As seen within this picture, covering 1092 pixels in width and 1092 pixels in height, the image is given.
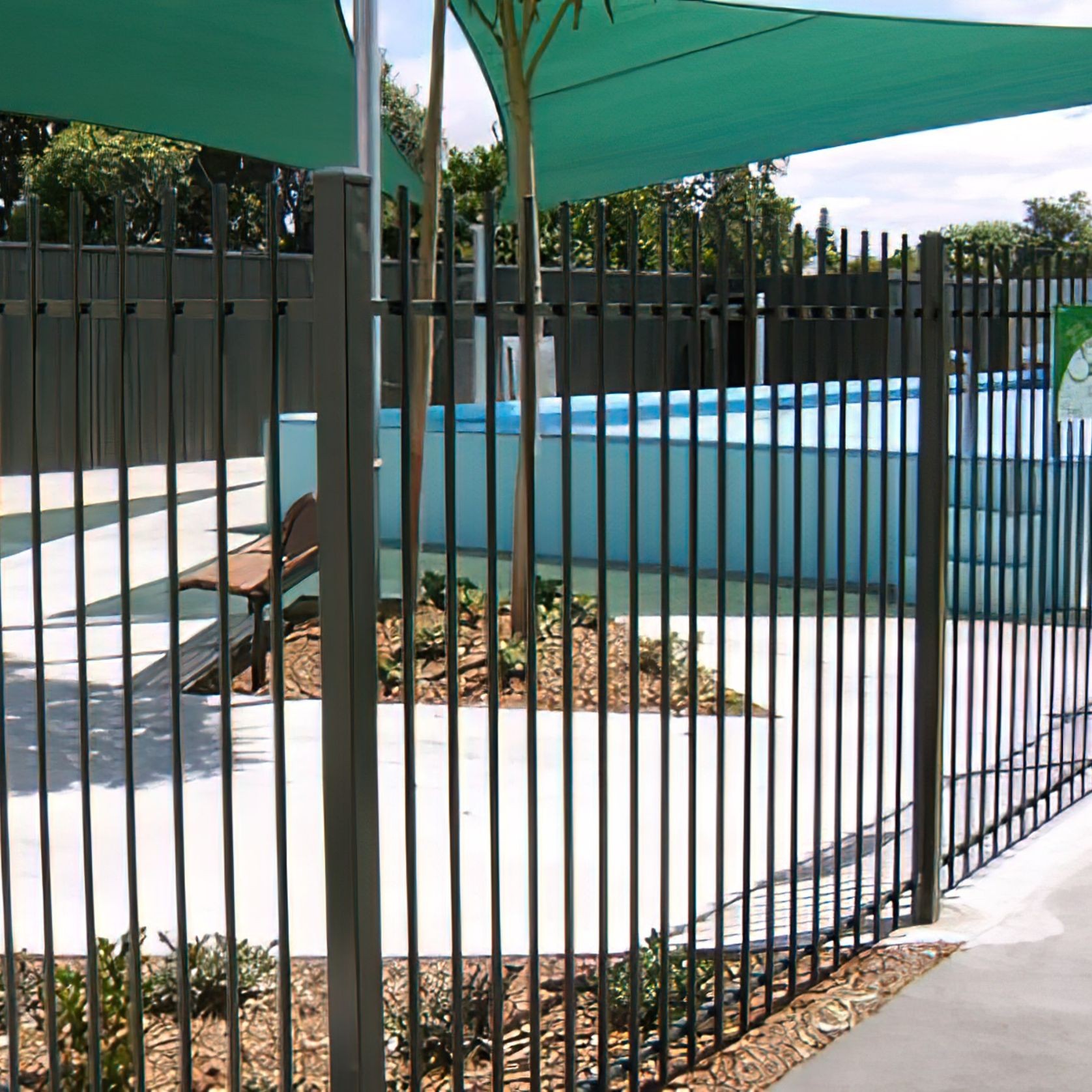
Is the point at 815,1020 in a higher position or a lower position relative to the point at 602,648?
lower

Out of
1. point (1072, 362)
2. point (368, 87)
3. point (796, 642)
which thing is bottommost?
point (796, 642)

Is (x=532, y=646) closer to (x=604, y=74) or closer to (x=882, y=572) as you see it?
(x=882, y=572)

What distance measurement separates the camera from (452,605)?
3117mm

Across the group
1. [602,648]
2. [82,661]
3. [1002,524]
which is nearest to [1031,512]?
[1002,524]

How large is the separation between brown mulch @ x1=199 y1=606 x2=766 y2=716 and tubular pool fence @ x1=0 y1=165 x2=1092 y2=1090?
0.03 metres

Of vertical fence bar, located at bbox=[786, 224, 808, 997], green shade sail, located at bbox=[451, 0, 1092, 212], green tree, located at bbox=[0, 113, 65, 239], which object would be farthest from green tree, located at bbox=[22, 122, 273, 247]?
vertical fence bar, located at bbox=[786, 224, 808, 997]

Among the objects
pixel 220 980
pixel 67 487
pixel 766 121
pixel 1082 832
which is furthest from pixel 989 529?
pixel 67 487

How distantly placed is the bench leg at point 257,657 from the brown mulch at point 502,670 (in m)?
0.07

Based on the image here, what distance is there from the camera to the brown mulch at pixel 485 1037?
145 inches

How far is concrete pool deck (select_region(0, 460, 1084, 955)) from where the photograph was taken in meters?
4.82

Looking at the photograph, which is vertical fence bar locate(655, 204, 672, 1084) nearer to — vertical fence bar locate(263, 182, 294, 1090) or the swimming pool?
vertical fence bar locate(263, 182, 294, 1090)

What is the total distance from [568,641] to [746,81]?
1069 cm

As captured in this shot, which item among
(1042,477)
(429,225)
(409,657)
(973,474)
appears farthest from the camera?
(429,225)

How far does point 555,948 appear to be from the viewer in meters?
4.46
